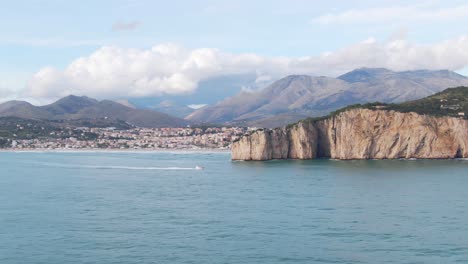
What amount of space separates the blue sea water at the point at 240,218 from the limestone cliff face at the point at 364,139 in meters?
23.7

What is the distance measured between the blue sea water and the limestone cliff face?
934 inches

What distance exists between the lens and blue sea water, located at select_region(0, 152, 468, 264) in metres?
38.8

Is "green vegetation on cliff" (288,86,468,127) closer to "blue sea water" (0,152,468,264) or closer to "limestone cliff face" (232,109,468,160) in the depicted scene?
"limestone cliff face" (232,109,468,160)

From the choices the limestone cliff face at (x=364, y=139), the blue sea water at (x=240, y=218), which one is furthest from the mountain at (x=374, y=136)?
the blue sea water at (x=240, y=218)

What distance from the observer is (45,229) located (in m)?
46.8

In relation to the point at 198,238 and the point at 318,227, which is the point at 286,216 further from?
the point at 198,238

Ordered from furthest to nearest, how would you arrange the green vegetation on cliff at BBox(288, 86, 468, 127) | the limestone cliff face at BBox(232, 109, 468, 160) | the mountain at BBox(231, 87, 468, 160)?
1. the green vegetation on cliff at BBox(288, 86, 468, 127)
2. the mountain at BBox(231, 87, 468, 160)
3. the limestone cliff face at BBox(232, 109, 468, 160)

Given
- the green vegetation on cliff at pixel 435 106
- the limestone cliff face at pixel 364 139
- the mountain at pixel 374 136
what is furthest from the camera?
the green vegetation on cliff at pixel 435 106

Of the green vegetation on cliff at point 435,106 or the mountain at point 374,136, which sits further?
the green vegetation on cliff at point 435,106

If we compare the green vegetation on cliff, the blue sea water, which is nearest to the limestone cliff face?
the green vegetation on cliff

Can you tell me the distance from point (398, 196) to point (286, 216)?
15950 millimetres

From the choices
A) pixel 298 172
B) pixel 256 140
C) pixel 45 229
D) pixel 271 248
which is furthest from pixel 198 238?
pixel 256 140

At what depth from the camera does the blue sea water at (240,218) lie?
38844 millimetres

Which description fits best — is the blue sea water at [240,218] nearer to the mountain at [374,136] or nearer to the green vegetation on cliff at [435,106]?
the mountain at [374,136]
